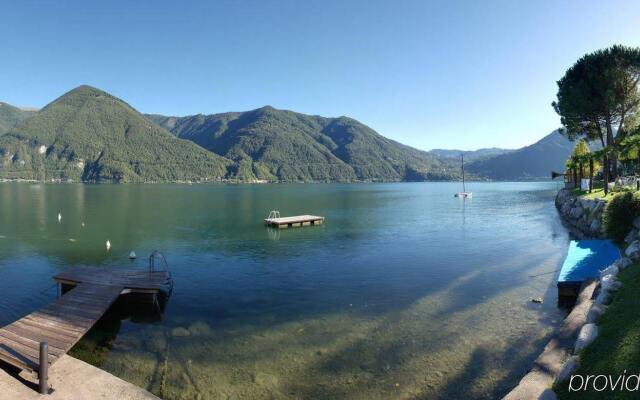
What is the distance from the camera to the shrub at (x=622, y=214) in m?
25.4

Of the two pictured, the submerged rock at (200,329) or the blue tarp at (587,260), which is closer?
the submerged rock at (200,329)

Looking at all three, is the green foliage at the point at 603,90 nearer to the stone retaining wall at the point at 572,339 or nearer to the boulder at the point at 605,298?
the stone retaining wall at the point at 572,339

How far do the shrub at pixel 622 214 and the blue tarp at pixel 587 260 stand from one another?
1238 millimetres

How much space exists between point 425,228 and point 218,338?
42.3 meters

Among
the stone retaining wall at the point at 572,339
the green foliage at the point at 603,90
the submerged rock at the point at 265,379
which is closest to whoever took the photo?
the stone retaining wall at the point at 572,339

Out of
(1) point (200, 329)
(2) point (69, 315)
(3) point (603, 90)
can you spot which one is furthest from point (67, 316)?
(3) point (603, 90)

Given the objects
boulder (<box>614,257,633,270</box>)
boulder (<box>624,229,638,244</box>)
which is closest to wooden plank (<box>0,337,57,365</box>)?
boulder (<box>614,257,633,270</box>)

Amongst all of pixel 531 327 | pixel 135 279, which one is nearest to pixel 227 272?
pixel 135 279

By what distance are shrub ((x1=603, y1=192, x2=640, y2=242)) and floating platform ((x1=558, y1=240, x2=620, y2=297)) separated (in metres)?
1.24

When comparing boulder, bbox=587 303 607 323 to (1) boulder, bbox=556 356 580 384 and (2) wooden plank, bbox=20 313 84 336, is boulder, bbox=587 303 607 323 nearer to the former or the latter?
(1) boulder, bbox=556 356 580 384

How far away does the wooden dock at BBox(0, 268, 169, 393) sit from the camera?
529 inches

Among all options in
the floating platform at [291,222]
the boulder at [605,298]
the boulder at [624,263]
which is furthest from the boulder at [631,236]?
the floating platform at [291,222]

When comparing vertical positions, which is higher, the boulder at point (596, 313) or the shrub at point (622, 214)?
the shrub at point (622, 214)

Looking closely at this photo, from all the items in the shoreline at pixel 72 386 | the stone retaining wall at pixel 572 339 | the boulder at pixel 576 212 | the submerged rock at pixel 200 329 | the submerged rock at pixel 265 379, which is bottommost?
the submerged rock at pixel 265 379
